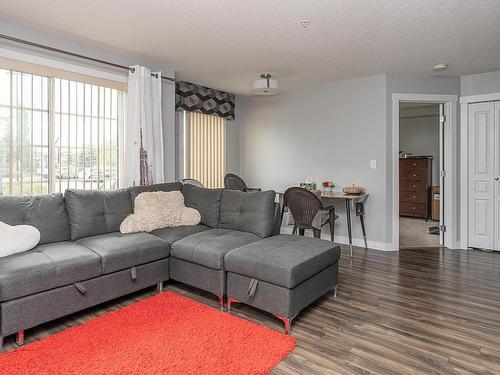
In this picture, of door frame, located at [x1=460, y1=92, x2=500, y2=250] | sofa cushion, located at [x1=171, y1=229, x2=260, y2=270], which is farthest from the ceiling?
sofa cushion, located at [x1=171, y1=229, x2=260, y2=270]

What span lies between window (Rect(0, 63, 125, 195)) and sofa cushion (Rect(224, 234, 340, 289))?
2118 millimetres

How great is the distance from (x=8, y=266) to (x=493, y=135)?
219 inches

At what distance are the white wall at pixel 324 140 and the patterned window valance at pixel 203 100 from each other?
476 mm

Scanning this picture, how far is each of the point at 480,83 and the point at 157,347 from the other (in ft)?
16.7

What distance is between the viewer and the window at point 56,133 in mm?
3121

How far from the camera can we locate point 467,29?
10.00 feet

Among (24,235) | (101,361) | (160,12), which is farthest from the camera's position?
(160,12)

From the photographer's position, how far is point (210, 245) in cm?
286

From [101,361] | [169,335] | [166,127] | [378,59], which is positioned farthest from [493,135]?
[101,361]

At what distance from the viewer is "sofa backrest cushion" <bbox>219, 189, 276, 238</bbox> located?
3271mm

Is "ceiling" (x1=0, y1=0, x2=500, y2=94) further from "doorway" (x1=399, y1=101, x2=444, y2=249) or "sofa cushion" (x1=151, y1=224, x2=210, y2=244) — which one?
"doorway" (x1=399, y1=101, x2=444, y2=249)

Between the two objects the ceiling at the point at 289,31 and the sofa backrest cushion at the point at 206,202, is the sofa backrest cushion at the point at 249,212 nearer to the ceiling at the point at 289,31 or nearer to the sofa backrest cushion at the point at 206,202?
the sofa backrest cushion at the point at 206,202

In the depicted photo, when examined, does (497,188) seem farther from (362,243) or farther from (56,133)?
(56,133)

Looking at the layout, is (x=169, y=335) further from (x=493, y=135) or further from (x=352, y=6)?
(x=493, y=135)
